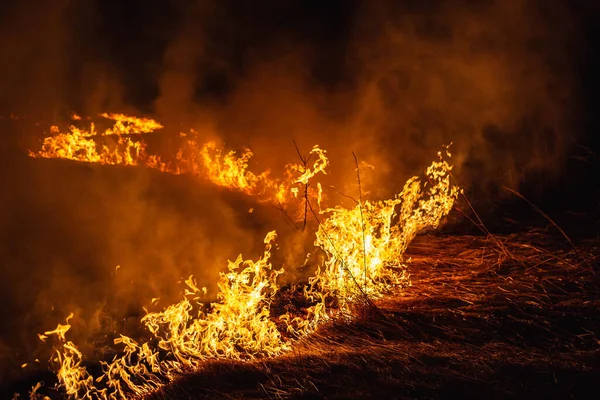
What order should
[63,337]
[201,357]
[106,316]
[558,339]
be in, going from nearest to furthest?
[558,339]
[201,357]
[63,337]
[106,316]

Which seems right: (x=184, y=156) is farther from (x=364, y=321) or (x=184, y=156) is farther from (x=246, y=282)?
(x=364, y=321)

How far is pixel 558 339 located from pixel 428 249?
2.24 meters

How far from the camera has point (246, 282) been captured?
462 cm

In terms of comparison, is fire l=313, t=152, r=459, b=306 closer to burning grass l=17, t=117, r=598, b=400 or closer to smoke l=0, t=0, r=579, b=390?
burning grass l=17, t=117, r=598, b=400

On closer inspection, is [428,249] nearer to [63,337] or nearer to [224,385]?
[224,385]

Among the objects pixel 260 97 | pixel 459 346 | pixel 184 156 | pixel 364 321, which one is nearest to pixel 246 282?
pixel 364 321

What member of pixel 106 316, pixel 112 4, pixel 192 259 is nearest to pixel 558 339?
pixel 192 259

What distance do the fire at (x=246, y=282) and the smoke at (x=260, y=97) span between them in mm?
270

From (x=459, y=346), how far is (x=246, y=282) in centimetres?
186

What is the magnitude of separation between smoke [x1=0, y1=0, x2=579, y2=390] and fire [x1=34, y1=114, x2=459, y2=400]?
0.27 metres

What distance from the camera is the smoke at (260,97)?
213 inches

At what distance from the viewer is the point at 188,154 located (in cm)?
644

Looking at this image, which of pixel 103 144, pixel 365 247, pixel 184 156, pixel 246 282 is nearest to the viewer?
pixel 246 282

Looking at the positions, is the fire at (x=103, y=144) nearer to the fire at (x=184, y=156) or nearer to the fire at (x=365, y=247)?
the fire at (x=184, y=156)
